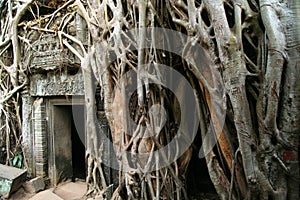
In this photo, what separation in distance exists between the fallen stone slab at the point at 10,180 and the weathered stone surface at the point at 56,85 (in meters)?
1.07

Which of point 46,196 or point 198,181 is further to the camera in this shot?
point 198,181

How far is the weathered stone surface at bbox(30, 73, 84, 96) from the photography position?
3.34 metres

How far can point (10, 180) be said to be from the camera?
129 inches

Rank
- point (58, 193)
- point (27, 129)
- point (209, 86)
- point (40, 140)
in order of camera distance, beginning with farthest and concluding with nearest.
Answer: point (27, 129) → point (40, 140) → point (58, 193) → point (209, 86)

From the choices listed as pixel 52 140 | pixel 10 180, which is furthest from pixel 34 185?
pixel 52 140

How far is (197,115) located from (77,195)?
6.26 ft

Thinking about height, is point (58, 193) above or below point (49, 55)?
below

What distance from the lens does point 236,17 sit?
1.76m

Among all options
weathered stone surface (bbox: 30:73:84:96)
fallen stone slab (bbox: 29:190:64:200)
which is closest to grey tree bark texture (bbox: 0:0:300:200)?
weathered stone surface (bbox: 30:73:84:96)

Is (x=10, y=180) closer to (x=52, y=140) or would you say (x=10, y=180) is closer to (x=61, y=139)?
(x=52, y=140)

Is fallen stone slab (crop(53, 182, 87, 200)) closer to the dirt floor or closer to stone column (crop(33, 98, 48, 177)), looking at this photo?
the dirt floor

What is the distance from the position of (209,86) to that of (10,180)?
8.92 ft

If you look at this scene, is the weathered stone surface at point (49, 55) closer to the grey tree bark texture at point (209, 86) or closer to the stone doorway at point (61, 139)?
the grey tree bark texture at point (209, 86)

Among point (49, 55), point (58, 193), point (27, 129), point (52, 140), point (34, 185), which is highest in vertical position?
point (49, 55)
